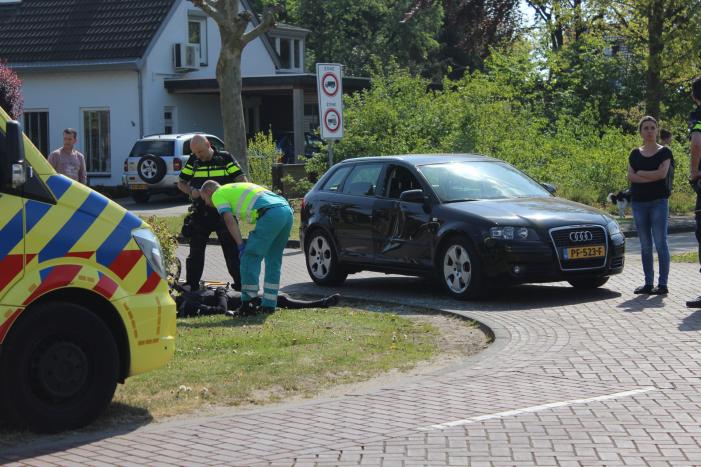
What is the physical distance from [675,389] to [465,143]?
17.7 metres

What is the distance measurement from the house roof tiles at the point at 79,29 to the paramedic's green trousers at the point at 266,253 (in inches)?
1041

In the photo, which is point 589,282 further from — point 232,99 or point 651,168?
point 232,99

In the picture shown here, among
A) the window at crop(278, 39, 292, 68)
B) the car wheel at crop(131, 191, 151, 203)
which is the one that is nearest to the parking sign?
the car wheel at crop(131, 191, 151, 203)

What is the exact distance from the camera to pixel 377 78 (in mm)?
27547

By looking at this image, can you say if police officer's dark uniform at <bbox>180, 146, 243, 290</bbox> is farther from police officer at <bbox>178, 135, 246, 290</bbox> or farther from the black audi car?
the black audi car

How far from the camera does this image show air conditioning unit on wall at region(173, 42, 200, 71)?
128 ft

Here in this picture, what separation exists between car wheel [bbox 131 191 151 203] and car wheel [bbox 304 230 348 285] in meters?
18.3

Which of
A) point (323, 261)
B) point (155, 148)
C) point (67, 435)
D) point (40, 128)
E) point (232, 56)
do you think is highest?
point (232, 56)

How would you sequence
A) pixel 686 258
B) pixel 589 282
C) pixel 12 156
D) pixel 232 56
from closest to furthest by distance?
pixel 12 156
pixel 589 282
pixel 686 258
pixel 232 56

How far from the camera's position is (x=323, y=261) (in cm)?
1513

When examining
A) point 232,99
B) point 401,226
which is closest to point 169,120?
point 232,99

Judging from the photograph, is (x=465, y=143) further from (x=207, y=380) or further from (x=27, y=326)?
(x=27, y=326)

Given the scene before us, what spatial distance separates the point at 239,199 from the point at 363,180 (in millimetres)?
3260

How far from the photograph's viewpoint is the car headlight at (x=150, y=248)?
762cm
